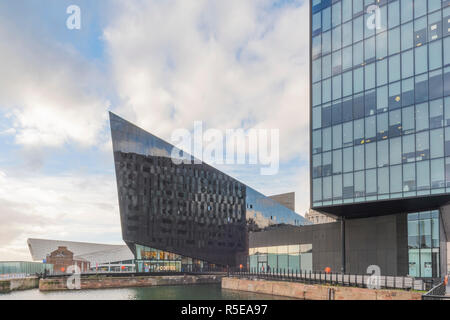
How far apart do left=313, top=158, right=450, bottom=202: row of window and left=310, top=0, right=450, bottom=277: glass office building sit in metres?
0.09

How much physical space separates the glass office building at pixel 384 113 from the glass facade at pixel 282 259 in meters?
10.3

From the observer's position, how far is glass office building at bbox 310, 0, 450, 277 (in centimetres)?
4353

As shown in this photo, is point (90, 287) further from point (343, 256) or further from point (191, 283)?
point (343, 256)

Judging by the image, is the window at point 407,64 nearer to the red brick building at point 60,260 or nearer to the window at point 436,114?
the window at point 436,114

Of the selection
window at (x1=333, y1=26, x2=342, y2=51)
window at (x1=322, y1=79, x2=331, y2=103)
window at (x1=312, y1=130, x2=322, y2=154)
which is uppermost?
window at (x1=333, y1=26, x2=342, y2=51)

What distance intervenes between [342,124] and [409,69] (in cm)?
891

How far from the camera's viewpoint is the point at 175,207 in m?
92.4

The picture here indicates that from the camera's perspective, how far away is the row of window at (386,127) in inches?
1700

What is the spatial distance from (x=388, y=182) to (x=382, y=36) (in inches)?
583

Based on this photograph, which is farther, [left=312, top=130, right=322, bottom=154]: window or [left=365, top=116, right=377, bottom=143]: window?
[left=312, top=130, right=322, bottom=154]: window

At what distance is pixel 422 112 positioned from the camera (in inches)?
1743

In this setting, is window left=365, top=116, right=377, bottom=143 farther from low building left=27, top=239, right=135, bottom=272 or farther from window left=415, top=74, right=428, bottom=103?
low building left=27, top=239, right=135, bottom=272

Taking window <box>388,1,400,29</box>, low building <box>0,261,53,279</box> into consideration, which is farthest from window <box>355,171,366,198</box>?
low building <box>0,261,53,279</box>
